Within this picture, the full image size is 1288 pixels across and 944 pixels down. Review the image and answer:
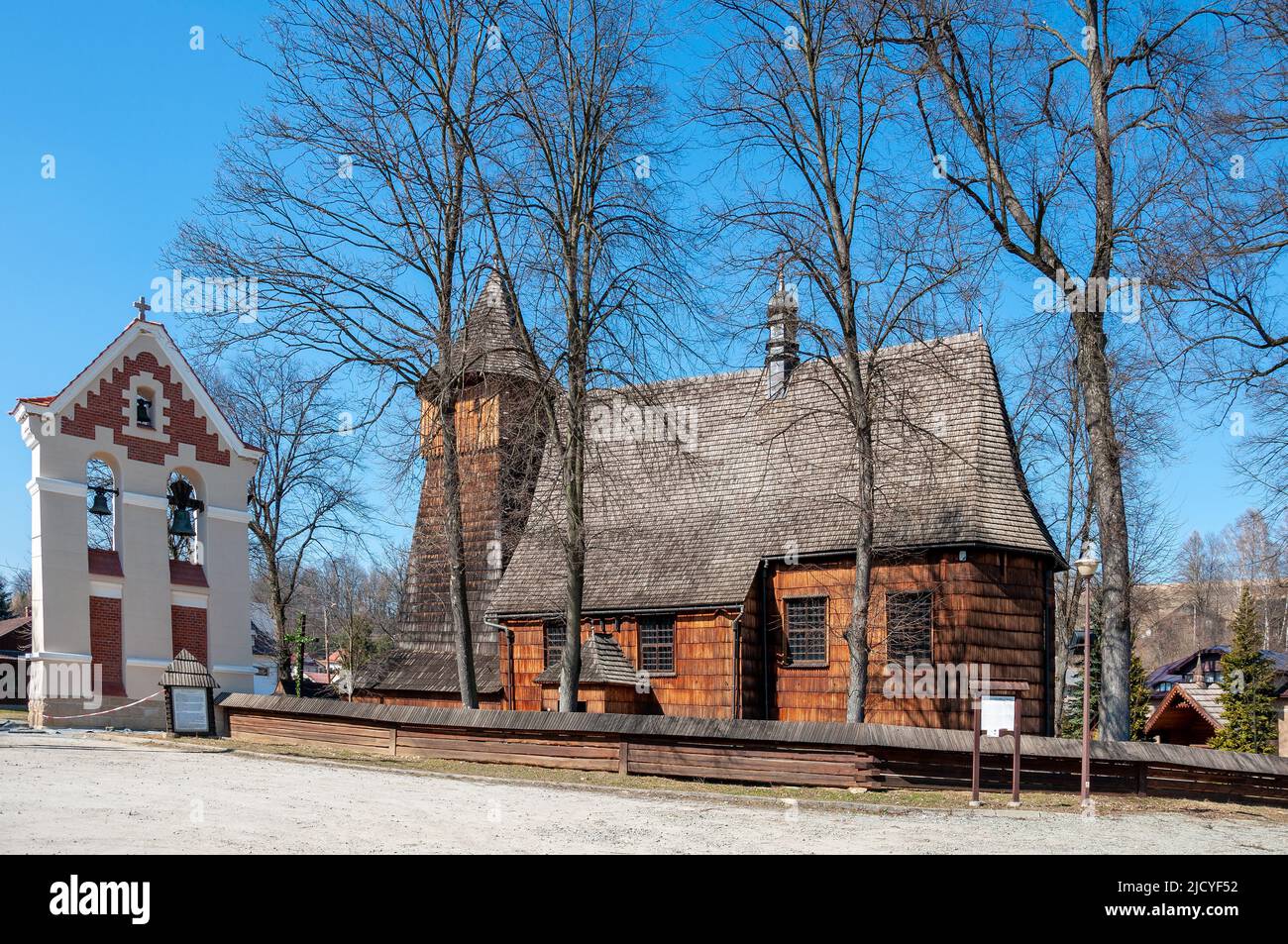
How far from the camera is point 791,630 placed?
2875 cm

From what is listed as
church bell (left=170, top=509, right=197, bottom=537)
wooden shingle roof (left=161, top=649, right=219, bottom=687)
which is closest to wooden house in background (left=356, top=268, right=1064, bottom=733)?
church bell (left=170, top=509, right=197, bottom=537)

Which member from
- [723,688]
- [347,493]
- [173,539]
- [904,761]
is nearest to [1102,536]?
[904,761]

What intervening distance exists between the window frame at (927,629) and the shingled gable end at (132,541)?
558 inches

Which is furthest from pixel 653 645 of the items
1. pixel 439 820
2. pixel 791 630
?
pixel 439 820

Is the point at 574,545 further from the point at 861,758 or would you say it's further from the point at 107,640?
the point at 107,640

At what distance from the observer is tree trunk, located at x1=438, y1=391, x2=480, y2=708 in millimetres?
20516

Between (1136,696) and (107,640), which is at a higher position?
(107,640)

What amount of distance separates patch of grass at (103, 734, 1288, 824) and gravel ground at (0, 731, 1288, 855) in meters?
0.47

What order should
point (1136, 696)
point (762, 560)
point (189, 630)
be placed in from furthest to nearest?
1. point (1136, 696)
2. point (762, 560)
3. point (189, 630)

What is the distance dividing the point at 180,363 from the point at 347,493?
16293mm

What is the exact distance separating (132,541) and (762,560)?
48.2 ft

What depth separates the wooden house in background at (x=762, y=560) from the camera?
1027 inches

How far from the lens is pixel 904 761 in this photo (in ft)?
56.4

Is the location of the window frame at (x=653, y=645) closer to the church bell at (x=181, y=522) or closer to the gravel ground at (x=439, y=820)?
the church bell at (x=181, y=522)
